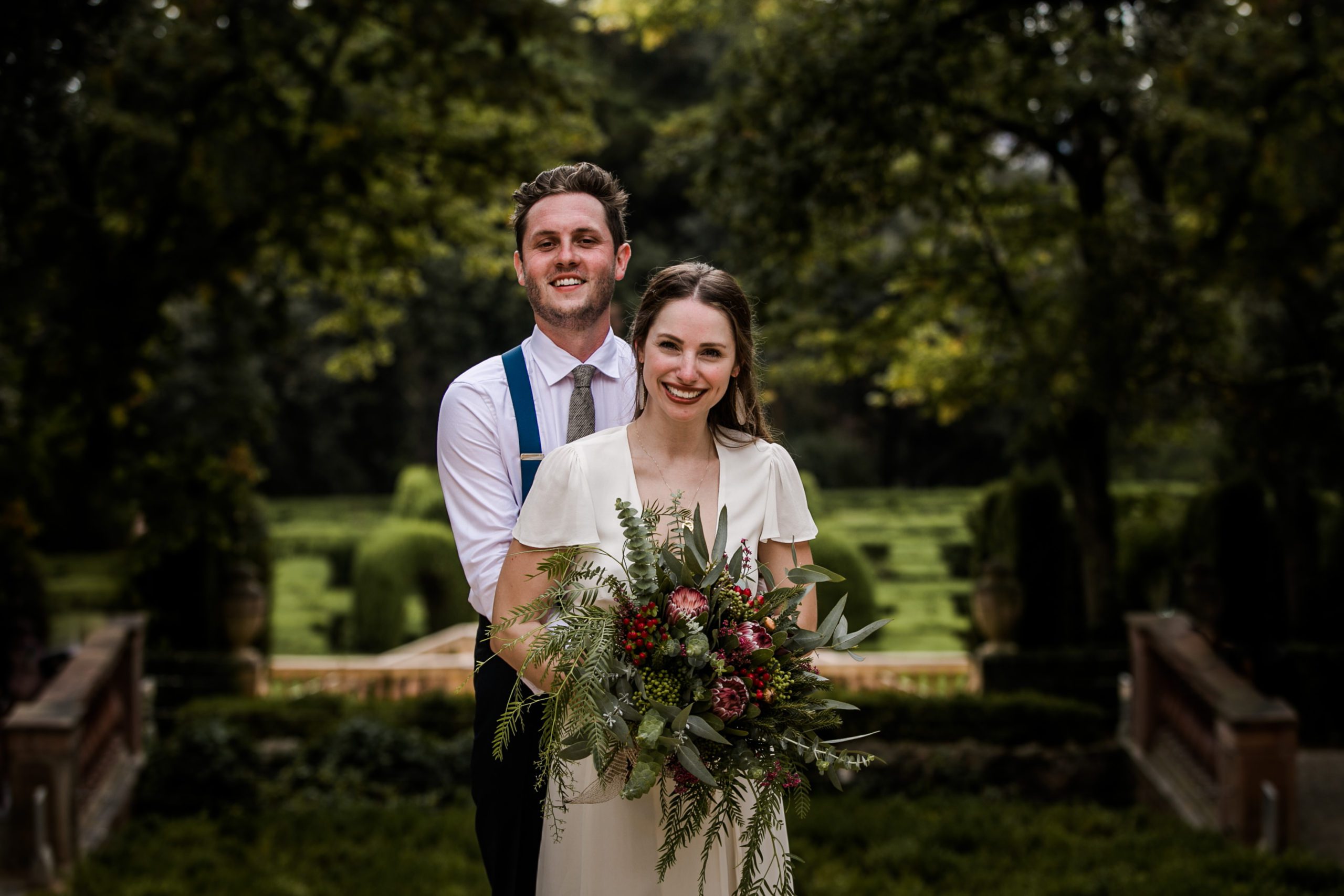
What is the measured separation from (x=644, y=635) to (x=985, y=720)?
25.4 feet

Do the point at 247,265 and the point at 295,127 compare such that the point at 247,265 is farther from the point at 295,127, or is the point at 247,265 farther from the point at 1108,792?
the point at 1108,792

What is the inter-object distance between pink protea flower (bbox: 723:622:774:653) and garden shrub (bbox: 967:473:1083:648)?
10286 mm

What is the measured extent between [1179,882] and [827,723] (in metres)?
4.58

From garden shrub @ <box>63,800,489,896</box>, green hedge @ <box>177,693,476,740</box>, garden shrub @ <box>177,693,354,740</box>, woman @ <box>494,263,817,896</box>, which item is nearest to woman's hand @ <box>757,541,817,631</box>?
woman @ <box>494,263,817,896</box>

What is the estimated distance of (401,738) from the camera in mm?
9117

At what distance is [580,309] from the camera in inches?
104

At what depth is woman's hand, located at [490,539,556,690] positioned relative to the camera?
7.56ft

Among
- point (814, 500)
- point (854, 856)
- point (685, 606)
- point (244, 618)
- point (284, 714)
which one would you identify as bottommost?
point (854, 856)

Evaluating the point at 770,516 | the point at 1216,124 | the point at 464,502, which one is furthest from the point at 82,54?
A: the point at 1216,124

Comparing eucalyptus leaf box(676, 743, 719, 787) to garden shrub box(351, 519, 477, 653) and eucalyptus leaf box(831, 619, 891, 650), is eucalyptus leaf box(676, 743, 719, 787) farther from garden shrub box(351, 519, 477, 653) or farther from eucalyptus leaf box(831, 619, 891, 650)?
garden shrub box(351, 519, 477, 653)

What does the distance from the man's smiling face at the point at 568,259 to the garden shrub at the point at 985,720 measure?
7.07 meters

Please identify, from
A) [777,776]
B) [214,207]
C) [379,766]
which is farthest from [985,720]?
[777,776]

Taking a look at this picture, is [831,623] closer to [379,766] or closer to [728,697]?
[728,697]

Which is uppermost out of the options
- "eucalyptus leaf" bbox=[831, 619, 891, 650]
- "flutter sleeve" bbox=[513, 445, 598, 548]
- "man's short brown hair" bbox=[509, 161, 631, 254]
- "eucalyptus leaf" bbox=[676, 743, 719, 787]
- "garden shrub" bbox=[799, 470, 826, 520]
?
"man's short brown hair" bbox=[509, 161, 631, 254]
